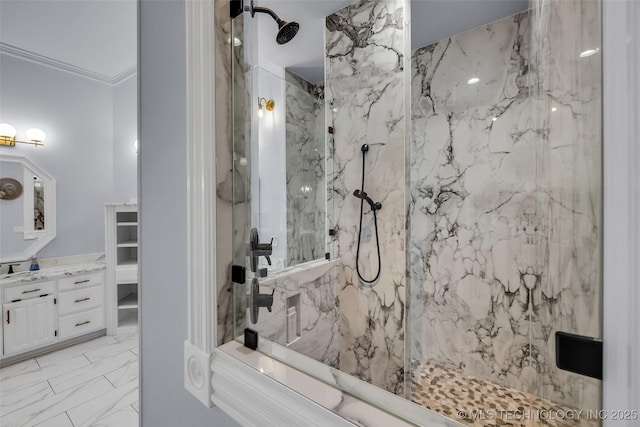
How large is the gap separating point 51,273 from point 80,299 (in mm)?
369

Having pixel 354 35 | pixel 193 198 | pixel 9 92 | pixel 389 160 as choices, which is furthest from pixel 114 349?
pixel 354 35

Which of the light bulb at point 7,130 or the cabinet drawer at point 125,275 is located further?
the cabinet drawer at point 125,275

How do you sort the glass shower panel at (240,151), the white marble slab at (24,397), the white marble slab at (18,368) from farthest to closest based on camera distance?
the white marble slab at (18,368)
the white marble slab at (24,397)
the glass shower panel at (240,151)

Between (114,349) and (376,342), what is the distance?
9.17ft

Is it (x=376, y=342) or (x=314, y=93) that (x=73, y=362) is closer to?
(x=376, y=342)

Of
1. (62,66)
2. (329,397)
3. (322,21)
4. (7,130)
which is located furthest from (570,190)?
(62,66)

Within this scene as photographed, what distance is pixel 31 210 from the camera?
2.82 m

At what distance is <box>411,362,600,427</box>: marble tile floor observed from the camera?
43 cm

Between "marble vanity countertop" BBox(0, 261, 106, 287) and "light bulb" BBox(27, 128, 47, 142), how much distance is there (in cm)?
136

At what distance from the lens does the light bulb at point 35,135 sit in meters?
2.79

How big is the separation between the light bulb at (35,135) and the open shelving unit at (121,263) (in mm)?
928

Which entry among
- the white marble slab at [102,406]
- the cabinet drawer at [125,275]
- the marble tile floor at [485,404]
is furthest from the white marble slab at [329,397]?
the cabinet drawer at [125,275]

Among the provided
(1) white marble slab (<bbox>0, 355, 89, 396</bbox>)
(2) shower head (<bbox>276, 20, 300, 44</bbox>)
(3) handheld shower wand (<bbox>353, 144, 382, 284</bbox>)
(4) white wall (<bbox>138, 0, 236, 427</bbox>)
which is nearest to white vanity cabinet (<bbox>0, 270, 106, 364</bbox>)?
(1) white marble slab (<bbox>0, 355, 89, 396</bbox>)

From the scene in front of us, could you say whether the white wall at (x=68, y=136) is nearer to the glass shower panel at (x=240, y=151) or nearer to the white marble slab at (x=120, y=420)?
the white marble slab at (x=120, y=420)
